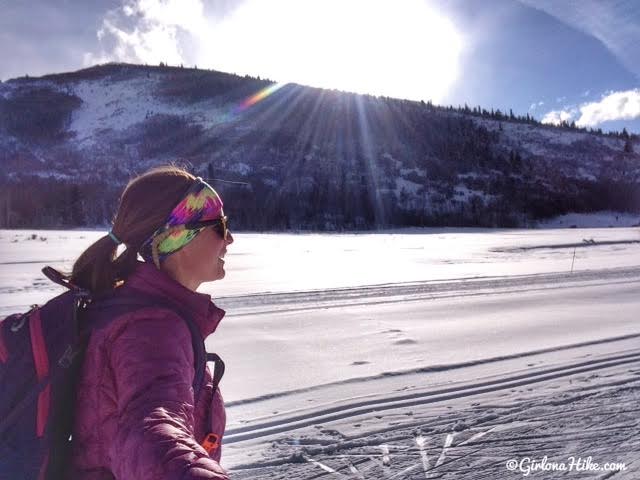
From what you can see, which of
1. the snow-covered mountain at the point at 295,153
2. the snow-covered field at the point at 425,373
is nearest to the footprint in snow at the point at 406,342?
the snow-covered field at the point at 425,373

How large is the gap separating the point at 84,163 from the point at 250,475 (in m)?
61.3

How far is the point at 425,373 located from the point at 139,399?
4006 millimetres

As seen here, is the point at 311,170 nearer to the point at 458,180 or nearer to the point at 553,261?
the point at 458,180

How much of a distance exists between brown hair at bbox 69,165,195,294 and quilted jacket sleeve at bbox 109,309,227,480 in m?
0.24

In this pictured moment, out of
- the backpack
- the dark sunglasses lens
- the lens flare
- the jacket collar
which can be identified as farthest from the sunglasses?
the lens flare

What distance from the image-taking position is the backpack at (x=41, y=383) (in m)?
1.20

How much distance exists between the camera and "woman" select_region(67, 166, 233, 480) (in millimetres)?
1096

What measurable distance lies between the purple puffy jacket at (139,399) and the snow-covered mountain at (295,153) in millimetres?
30320

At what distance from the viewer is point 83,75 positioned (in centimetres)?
8844

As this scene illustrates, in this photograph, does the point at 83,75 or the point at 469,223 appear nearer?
the point at 469,223

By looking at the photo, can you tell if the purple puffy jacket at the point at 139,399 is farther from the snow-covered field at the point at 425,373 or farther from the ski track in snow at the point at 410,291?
the ski track in snow at the point at 410,291

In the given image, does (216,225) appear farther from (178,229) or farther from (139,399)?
(139,399)

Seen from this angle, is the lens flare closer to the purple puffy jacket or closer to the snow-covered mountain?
the snow-covered mountain

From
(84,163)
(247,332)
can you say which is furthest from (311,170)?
(247,332)
